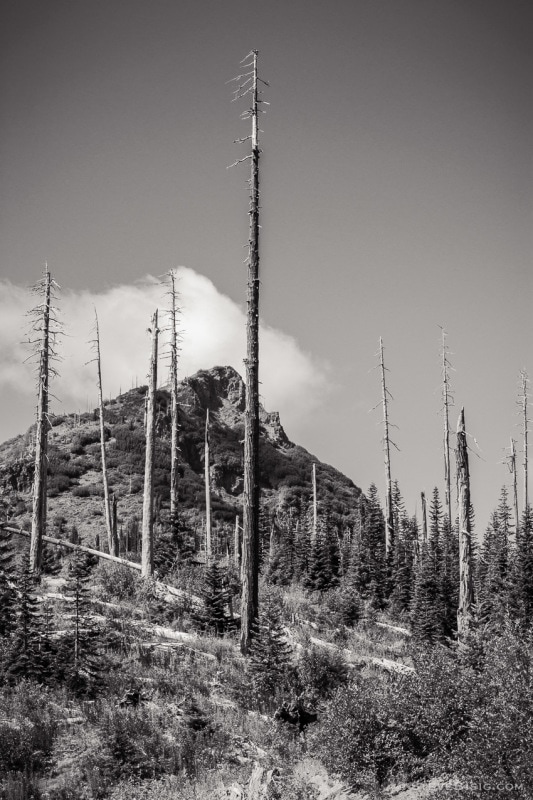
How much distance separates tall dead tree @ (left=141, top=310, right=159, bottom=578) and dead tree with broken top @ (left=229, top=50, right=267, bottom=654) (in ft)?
22.2

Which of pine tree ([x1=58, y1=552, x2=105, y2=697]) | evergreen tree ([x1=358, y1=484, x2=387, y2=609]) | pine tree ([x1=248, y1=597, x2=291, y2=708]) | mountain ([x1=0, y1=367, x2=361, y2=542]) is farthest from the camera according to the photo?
mountain ([x1=0, y1=367, x2=361, y2=542])

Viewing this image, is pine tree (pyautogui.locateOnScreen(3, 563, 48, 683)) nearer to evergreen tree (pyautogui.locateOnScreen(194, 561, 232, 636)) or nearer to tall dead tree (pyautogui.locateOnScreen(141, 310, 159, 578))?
evergreen tree (pyautogui.locateOnScreen(194, 561, 232, 636))

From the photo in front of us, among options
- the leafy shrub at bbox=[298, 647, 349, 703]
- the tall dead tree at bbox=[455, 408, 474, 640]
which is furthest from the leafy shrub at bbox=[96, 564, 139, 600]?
the tall dead tree at bbox=[455, 408, 474, 640]

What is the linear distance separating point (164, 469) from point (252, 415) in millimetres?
65302

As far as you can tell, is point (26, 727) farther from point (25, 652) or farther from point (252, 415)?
point (252, 415)

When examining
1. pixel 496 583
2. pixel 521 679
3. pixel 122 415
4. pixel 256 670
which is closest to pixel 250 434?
pixel 256 670

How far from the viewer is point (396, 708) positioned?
319 inches

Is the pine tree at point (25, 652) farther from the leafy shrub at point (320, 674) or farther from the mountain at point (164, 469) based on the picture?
the mountain at point (164, 469)

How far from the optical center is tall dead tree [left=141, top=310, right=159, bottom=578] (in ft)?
66.2

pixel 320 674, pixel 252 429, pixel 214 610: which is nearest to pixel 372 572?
pixel 214 610

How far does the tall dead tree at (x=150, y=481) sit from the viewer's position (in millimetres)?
20172

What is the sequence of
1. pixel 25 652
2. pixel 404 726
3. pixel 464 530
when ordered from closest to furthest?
pixel 404 726, pixel 25 652, pixel 464 530

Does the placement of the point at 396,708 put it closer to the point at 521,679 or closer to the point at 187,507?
the point at 521,679

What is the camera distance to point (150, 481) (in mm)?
21375
